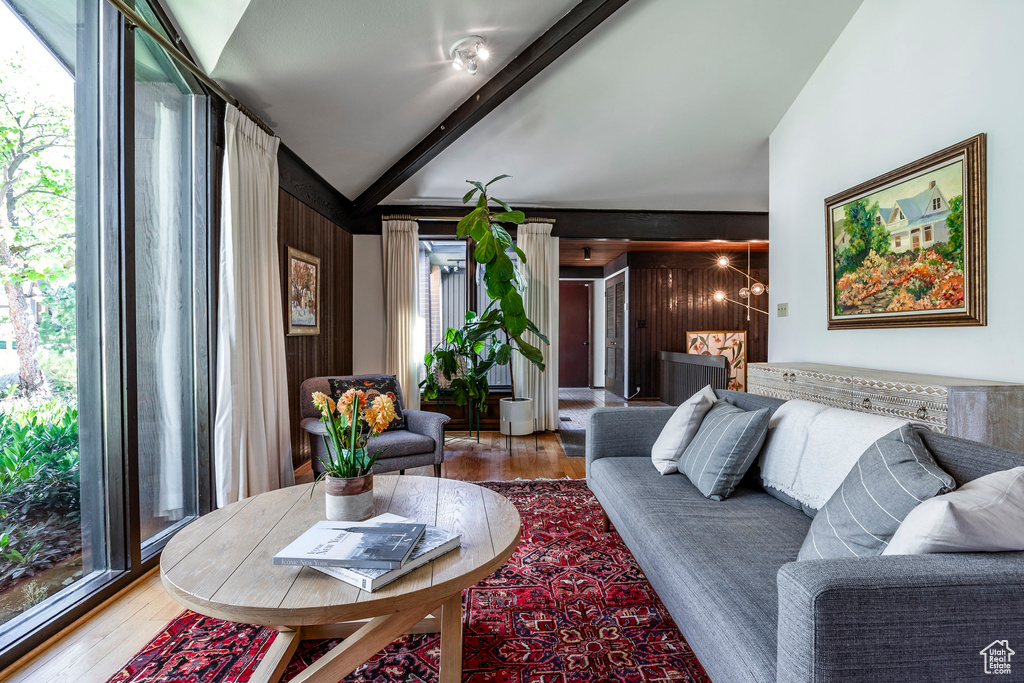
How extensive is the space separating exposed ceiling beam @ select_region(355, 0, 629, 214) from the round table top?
2.80m

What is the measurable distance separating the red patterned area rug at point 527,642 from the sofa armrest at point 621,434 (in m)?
0.56

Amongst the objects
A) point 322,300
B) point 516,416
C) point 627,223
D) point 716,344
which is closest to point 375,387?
point 322,300

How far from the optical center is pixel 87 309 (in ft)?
6.49

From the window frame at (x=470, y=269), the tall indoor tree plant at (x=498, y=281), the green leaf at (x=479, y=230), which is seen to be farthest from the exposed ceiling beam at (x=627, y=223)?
the green leaf at (x=479, y=230)

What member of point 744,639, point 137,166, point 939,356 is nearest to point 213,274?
point 137,166

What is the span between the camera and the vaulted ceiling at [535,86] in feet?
8.84

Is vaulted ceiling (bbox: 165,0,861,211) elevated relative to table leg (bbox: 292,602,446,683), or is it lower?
elevated

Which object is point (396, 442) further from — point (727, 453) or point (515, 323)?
point (727, 453)

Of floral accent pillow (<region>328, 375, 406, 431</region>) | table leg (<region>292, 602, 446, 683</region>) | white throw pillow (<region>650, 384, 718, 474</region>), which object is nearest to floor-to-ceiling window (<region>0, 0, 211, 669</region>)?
floral accent pillow (<region>328, 375, 406, 431</region>)

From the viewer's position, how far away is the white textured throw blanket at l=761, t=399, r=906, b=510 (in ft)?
5.34

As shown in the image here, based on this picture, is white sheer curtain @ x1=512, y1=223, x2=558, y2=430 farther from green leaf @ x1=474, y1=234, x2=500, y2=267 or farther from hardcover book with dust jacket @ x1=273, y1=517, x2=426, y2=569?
hardcover book with dust jacket @ x1=273, y1=517, x2=426, y2=569

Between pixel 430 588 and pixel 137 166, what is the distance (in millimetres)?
2300

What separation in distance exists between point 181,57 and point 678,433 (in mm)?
2894

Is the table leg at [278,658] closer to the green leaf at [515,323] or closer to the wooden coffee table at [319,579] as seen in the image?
the wooden coffee table at [319,579]
